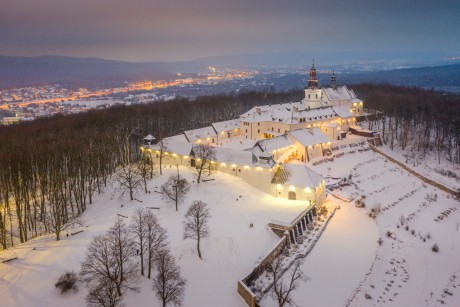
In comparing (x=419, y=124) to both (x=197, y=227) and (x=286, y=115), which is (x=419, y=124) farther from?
(x=197, y=227)

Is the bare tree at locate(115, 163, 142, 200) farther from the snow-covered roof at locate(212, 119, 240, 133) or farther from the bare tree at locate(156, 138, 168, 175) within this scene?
the snow-covered roof at locate(212, 119, 240, 133)

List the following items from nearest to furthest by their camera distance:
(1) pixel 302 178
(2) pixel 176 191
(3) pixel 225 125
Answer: (2) pixel 176 191, (1) pixel 302 178, (3) pixel 225 125

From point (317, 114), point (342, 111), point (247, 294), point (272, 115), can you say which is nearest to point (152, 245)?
point (247, 294)

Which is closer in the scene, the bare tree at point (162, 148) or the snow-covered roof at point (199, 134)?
the bare tree at point (162, 148)

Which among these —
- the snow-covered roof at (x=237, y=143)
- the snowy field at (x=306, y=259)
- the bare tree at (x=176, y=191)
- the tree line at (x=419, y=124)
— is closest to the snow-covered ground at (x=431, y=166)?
the tree line at (x=419, y=124)

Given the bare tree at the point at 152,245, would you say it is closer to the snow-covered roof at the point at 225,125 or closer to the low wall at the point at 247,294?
the low wall at the point at 247,294

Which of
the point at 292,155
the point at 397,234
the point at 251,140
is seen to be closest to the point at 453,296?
the point at 397,234
